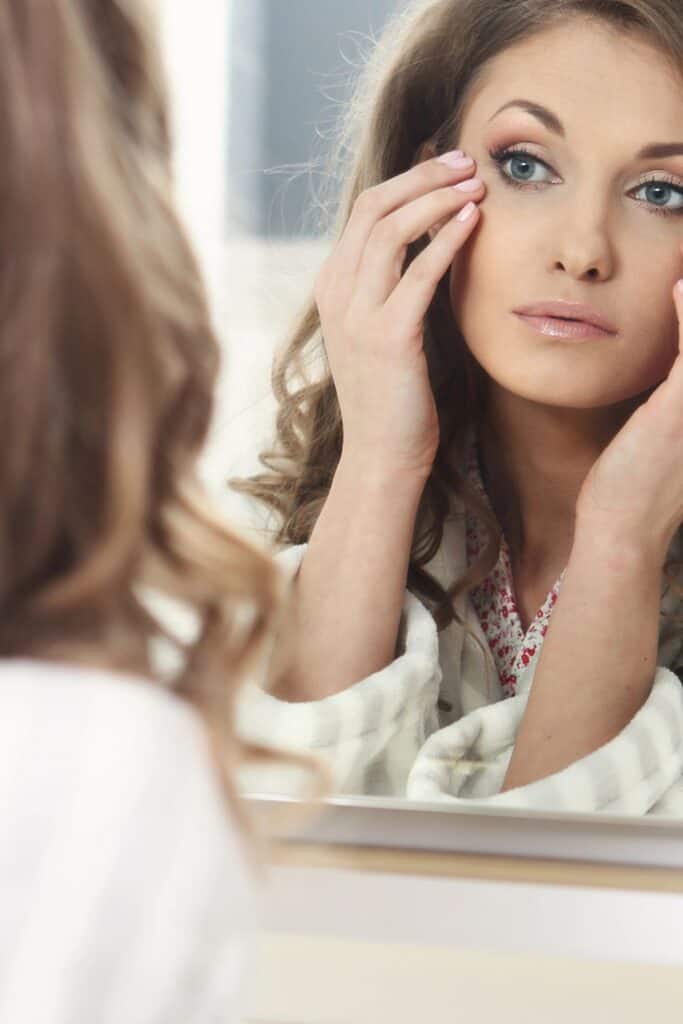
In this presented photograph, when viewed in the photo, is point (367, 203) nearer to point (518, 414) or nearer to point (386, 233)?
point (386, 233)

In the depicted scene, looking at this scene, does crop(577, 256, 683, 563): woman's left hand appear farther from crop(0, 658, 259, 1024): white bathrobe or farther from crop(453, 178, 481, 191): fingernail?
crop(0, 658, 259, 1024): white bathrobe

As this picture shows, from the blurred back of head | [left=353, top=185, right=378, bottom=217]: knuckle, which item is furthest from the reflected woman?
the blurred back of head

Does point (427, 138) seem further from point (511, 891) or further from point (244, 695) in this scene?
point (511, 891)

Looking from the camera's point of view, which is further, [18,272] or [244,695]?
[244,695]

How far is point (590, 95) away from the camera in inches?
25.6

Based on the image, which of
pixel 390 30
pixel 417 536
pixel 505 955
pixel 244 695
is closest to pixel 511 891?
pixel 505 955

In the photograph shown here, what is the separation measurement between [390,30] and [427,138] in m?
0.07

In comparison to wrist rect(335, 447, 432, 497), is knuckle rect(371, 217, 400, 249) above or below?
above

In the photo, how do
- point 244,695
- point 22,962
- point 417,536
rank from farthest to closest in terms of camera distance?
1. point 417,536
2. point 244,695
3. point 22,962

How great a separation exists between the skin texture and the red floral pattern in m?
0.01

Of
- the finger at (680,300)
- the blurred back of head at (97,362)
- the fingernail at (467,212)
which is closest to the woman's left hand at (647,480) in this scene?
the finger at (680,300)

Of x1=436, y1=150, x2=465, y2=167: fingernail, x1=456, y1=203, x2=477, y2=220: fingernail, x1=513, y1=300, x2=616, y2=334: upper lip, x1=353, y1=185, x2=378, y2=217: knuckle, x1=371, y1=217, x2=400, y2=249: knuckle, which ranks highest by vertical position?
x1=436, y1=150, x2=465, y2=167: fingernail

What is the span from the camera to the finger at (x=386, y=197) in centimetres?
69

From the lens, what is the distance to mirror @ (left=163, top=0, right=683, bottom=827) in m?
0.63
